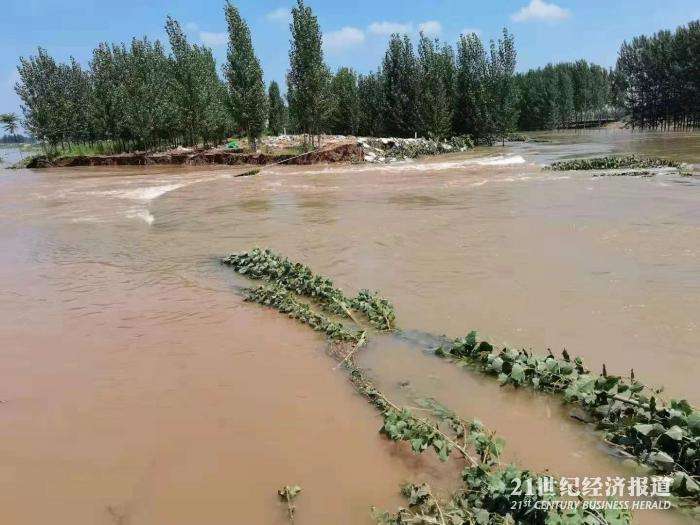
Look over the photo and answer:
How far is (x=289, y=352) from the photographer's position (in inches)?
204

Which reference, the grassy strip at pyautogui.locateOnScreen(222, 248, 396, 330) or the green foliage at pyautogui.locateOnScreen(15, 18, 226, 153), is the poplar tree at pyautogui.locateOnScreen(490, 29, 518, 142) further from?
the grassy strip at pyautogui.locateOnScreen(222, 248, 396, 330)

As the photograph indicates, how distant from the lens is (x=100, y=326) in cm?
602

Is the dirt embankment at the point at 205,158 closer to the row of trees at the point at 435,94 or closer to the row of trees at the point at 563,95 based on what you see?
the row of trees at the point at 435,94

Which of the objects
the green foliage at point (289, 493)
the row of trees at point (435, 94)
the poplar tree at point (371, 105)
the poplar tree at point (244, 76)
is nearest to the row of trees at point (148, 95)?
the poplar tree at point (244, 76)

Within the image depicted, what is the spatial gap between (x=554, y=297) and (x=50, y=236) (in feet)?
37.4

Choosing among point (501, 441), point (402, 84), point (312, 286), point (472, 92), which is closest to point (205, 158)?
point (402, 84)

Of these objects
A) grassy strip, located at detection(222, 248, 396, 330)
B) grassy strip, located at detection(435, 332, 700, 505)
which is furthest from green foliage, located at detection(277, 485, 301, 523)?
grassy strip, located at detection(222, 248, 396, 330)

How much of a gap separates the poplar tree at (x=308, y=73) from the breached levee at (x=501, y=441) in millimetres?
31716

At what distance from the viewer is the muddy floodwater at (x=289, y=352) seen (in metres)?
3.21

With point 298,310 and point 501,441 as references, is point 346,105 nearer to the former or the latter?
point 298,310

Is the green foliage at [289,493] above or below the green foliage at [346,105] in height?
below

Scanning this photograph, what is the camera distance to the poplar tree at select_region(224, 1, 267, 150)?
1403 inches

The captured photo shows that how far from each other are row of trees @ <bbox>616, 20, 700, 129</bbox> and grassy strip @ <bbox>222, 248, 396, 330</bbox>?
2547 inches

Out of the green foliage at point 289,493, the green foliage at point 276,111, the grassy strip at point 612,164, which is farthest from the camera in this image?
the green foliage at point 276,111
